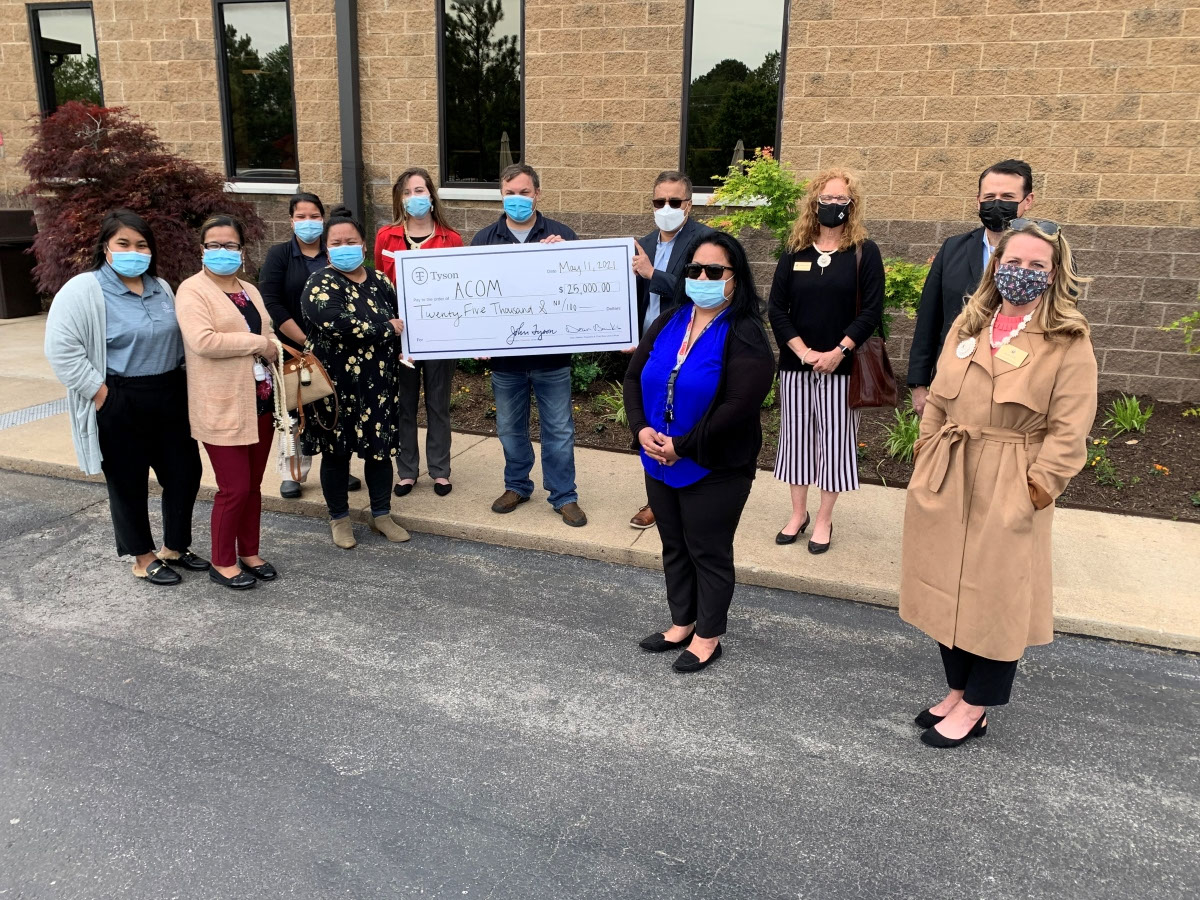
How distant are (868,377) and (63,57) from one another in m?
12.1

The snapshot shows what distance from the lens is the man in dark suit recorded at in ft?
14.5

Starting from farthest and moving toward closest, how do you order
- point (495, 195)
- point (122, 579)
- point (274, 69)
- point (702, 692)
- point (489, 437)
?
1. point (274, 69)
2. point (495, 195)
3. point (489, 437)
4. point (122, 579)
5. point (702, 692)

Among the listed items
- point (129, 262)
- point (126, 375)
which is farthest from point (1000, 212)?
point (126, 375)

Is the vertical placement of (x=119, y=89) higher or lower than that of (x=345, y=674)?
higher

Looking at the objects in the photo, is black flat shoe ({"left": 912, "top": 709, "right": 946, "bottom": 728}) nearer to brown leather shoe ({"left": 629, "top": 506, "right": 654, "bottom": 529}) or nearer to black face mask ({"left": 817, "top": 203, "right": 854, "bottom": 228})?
brown leather shoe ({"left": 629, "top": 506, "right": 654, "bottom": 529})

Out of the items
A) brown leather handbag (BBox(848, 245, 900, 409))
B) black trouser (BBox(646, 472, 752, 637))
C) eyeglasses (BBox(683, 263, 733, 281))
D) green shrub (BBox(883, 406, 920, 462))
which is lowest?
green shrub (BBox(883, 406, 920, 462))

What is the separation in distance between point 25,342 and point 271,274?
287 inches

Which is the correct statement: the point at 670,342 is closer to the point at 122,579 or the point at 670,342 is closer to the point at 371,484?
the point at 371,484

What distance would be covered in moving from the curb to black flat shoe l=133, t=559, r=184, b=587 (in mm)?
1187

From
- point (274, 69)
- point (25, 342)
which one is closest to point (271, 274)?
point (274, 69)

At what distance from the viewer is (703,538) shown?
12.9ft

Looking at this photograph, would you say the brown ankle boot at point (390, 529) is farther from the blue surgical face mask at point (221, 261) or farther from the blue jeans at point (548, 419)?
the blue surgical face mask at point (221, 261)

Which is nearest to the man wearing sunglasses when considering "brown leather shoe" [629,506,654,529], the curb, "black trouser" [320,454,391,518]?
"brown leather shoe" [629,506,654,529]

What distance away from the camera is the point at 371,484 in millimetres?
5605
